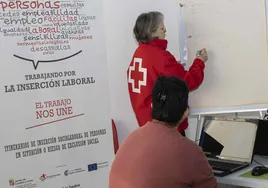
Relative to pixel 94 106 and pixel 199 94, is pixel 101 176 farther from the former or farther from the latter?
pixel 199 94

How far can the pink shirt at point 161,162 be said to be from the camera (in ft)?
5.12

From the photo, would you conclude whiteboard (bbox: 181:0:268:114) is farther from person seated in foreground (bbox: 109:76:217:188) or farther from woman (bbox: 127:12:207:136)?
person seated in foreground (bbox: 109:76:217:188)

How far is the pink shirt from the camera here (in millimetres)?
1561

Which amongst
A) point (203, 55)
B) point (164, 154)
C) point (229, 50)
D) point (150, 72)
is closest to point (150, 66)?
point (150, 72)

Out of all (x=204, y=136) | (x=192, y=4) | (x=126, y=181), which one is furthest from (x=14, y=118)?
(x=192, y=4)

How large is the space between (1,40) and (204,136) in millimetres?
1318

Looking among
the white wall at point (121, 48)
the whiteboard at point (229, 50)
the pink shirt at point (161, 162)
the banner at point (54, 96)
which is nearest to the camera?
the pink shirt at point (161, 162)

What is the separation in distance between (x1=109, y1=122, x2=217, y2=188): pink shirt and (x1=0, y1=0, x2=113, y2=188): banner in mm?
857

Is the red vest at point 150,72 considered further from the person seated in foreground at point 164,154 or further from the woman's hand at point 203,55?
the person seated in foreground at point 164,154

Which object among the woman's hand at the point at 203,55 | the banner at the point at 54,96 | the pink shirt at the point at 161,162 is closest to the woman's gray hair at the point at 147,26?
the banner at the point at 54,96

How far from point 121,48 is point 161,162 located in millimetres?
1597

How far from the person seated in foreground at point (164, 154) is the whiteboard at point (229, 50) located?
3.99 feet

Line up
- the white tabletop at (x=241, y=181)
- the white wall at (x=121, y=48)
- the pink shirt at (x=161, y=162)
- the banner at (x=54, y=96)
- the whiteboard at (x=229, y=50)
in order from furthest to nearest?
the white wall at (x=121, y=48) → the whiteboard at (x=229, y=50) → the banner at (x=54, y=96) → the white tabletop at (x=241, y=181) → the pink shirt at (x=161, y=162)

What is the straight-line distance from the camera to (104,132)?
2.61 m
